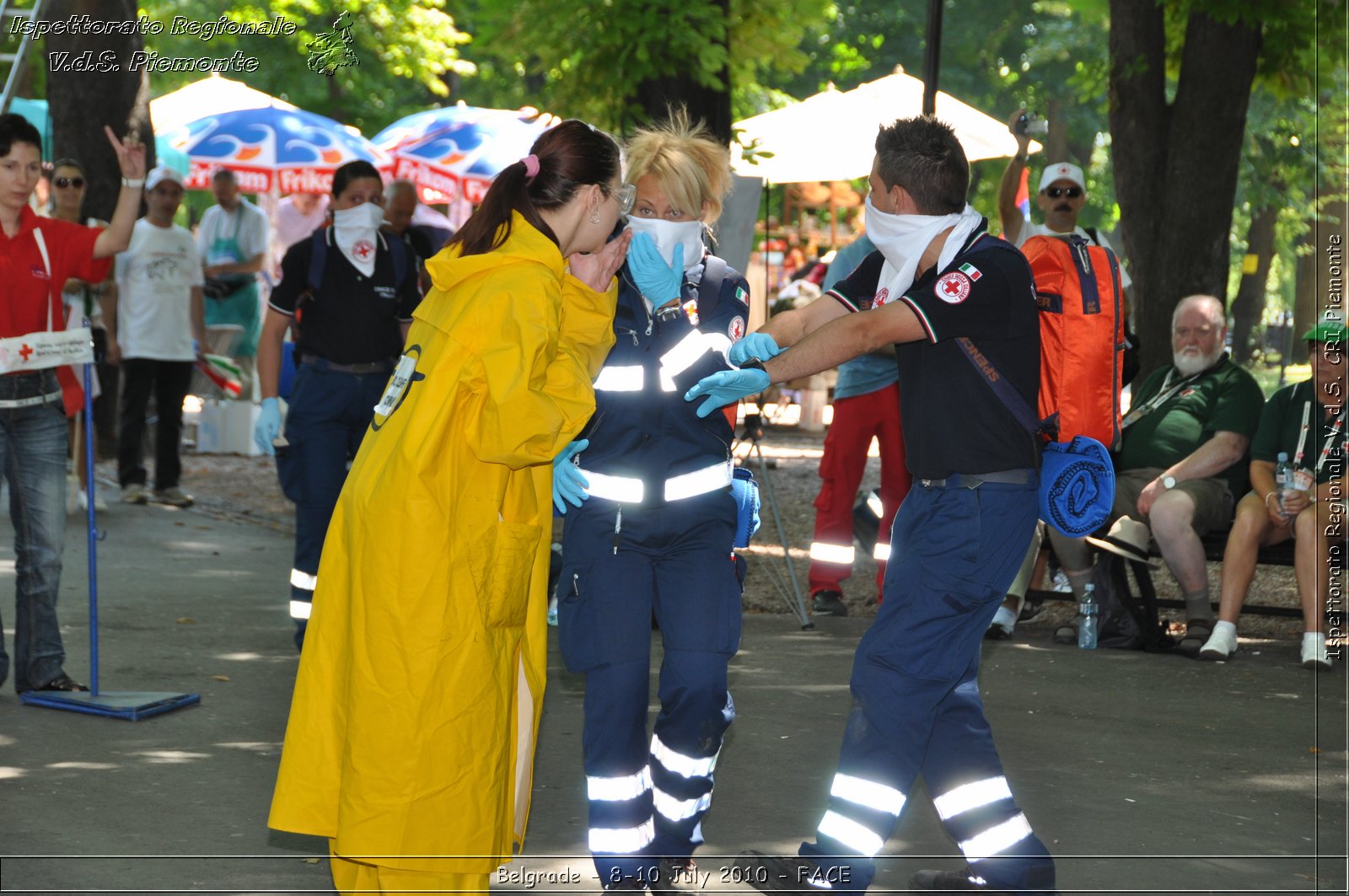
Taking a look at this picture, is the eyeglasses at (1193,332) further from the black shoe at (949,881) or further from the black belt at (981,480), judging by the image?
the black shoe at (949,881)

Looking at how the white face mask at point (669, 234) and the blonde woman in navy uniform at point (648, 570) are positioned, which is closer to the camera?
the blonde woman in navy uniform at point (648, 570)

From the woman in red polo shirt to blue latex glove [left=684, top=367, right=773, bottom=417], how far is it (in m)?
2.82

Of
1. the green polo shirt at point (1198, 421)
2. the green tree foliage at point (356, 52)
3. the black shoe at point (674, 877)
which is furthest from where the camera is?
the green tree foliage at point (356, 52)

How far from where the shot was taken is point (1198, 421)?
8.18m

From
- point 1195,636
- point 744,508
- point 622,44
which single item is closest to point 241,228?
point 622,44

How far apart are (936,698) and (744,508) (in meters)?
0.76

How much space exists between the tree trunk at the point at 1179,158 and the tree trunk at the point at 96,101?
7.66m

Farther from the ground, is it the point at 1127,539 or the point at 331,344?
the point at 331,344

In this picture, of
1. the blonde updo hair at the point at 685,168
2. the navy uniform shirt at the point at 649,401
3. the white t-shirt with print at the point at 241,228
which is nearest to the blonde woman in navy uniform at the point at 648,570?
the navy uniform shirt at the point at 649,401

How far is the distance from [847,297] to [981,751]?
134 cm

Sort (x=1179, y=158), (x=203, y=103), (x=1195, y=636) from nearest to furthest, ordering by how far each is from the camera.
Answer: (x=1195, y=636) → (x=1179, y=158) → (x=203, y=103)

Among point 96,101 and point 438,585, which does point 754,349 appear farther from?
point 96,101

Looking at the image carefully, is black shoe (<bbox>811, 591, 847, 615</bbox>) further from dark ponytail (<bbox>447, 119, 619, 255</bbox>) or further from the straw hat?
dark ponytail (<bbox>447, 119, 619, 255</bbox>)

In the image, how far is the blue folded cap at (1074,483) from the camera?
431cm
